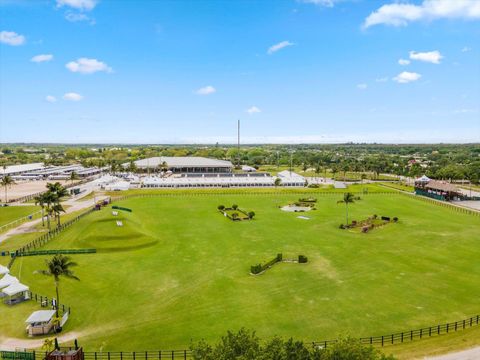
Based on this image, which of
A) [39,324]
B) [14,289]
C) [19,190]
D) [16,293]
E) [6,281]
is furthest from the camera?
[19,190]

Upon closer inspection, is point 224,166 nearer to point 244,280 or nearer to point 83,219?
point 83,219

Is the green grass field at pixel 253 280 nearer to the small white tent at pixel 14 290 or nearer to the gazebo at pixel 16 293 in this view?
the gazebo at pixel 16 293

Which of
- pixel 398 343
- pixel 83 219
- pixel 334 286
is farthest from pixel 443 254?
pixel 83 219

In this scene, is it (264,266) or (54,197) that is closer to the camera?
(264,266)

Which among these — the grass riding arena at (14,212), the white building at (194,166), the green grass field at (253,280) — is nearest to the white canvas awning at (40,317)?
the green grass field at (253,280)

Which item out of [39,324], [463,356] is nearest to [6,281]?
[39,324]

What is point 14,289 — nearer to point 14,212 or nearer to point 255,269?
point 255,269

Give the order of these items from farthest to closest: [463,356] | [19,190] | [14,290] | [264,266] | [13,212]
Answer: [19,190] → [13,212] → [264,266] → [14,290] → [463,356]
